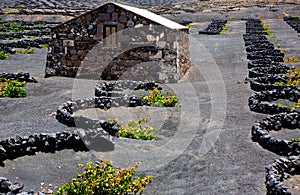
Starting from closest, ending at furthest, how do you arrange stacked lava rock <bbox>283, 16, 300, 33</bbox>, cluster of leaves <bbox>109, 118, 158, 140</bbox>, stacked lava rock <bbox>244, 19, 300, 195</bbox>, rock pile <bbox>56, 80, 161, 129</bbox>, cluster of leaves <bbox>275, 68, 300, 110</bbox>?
stacked lava rock <bbox>244, 19, 300, 195</bbox>
cluster of leaves <bbox>109, 118, 158, 140</bbox>
rock pile <bbox>56, 80, 161, 129</bbox>
cluster of leaves <bbox>275, 68, 300, 110</bbox>
stacked lava rock <bbox>283, 16, 300, 33</bbox>

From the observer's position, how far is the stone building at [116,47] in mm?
22234

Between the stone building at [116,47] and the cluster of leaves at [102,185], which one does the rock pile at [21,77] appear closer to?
the stone building at [116,47]

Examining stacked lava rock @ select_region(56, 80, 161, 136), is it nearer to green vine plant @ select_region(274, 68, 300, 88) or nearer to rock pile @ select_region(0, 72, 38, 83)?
rock pile @ select_region(0, 72, 38, 83)

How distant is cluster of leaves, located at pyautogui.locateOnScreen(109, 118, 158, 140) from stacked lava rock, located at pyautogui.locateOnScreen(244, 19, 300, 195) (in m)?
3.55

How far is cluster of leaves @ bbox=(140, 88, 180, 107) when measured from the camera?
59.2ft

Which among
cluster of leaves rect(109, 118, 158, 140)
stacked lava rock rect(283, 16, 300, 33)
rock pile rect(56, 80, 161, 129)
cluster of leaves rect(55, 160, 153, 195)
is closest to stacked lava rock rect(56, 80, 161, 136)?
rock pile rect(56, 80, 161, 129)

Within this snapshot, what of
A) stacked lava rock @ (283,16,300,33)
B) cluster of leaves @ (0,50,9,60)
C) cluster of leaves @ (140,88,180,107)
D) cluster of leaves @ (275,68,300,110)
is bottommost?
cluster of leaves @ (0,50,9,60)

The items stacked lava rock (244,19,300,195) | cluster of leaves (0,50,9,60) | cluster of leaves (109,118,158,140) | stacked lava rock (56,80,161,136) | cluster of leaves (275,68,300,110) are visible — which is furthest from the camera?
cluster of leaves (0,50,9,60)

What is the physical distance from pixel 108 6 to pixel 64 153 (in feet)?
39.1

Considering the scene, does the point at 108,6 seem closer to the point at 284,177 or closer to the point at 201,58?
the point at 201,58

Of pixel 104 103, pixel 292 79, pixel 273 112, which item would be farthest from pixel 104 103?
pixel 292 79

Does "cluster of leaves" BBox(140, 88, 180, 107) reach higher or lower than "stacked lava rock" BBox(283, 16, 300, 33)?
higher

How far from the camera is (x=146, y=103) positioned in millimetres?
18203

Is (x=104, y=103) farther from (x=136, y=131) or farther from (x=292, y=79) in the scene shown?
(x=292, y=79)
